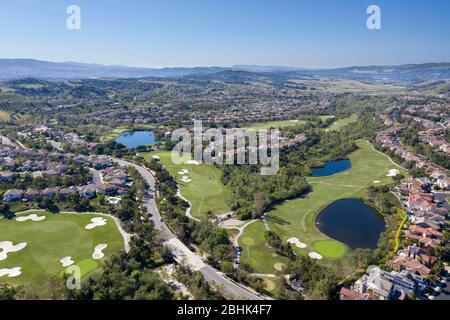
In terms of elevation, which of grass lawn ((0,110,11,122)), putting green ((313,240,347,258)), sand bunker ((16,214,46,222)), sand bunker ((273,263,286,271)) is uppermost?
grass lawn ((0,110,11,122))

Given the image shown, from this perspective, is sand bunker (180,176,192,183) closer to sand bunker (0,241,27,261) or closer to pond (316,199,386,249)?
pond (316,199,386,249)

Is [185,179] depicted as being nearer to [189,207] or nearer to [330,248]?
[189,207]

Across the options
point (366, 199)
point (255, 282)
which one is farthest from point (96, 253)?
point (366, 199)

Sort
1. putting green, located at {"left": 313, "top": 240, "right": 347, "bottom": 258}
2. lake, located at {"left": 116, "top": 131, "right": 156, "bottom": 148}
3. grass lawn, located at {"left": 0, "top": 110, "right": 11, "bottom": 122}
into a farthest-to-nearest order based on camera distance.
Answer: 1. grass lawn, located at {"left": 0, "top": 110, "right": 11, "bottom": 122}
2. lake, located at {"left": 116, "top": 131, "right": 156, "bottom": 148}
3. putting green, located at {"left": 313, "top": 240, "right": 347, "bottom": 258}

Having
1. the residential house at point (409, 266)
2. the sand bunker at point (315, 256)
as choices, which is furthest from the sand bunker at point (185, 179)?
the residential house at point (409, 266)

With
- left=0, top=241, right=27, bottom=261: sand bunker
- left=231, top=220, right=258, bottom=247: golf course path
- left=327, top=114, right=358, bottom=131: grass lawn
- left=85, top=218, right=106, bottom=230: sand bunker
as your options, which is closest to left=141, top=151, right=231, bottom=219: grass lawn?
left=231, top=220, right=258, bottom=247: golf course path

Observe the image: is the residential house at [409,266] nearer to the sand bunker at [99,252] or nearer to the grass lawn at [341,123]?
the sand bunker at [99,252]

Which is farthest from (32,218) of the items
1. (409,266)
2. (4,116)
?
(4,116)
